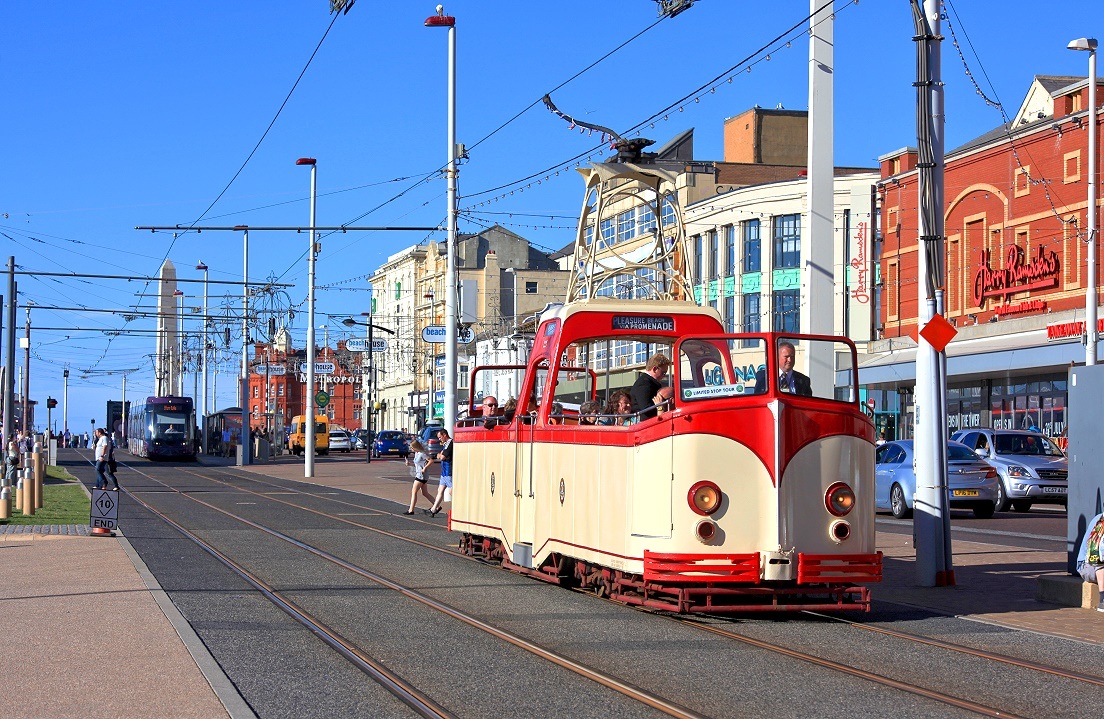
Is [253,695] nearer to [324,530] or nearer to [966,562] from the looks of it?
[966,562]

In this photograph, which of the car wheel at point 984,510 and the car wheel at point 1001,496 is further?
the car wheel at point 1001,496

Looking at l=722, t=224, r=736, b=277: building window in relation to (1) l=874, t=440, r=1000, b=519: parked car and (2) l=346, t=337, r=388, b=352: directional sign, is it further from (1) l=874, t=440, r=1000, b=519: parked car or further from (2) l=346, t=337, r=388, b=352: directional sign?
(1) l=874, t=440, r=1000, b=519: parked car

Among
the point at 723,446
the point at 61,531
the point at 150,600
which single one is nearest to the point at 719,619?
the point at 723,446

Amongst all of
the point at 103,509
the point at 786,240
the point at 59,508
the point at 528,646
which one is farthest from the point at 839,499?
the point at 786,240

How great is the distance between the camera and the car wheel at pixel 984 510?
27797mm

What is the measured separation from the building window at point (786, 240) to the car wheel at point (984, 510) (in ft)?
105

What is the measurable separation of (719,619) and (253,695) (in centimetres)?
481

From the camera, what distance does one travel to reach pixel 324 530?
2248 centimetres

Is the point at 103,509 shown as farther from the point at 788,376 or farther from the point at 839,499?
the point at 839,499

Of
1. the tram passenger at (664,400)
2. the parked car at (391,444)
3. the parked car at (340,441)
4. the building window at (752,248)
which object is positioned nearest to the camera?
the tram passenger at (664,400)

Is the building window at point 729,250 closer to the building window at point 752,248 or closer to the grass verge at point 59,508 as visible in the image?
the building window at point 752,248

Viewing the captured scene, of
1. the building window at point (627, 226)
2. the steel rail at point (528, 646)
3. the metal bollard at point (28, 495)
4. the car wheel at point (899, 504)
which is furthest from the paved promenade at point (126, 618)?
the building window at point (627, 226)

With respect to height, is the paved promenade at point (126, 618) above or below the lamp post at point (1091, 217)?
below

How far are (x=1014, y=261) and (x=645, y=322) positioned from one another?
3240 centimetres
